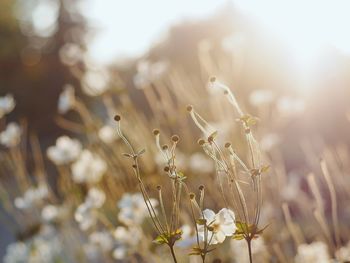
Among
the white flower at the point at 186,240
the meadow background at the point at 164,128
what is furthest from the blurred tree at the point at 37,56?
the white flower at the point at 186,240

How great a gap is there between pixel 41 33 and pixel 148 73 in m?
15.2

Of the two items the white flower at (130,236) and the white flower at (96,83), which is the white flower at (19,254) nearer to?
the white flower at (96,83)

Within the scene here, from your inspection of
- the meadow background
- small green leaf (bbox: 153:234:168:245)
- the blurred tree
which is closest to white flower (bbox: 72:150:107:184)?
the meadow background

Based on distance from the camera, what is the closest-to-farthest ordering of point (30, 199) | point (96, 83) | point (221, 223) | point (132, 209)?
point (221, 223), point (132, 209), point (30, 199), point (96, 83)

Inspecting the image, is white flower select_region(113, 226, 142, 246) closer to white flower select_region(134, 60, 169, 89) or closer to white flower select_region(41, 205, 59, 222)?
white flower select_region(41, 205, 59, 222)

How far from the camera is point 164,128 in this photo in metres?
4.97

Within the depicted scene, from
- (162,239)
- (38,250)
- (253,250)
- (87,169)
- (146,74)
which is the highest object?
(146,74)

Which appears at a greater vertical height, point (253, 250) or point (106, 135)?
point (106, 135)

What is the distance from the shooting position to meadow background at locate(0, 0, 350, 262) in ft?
10.4

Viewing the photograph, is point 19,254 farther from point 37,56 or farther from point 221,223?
point 37,56

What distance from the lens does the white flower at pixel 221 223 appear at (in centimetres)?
153

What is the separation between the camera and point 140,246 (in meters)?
2.79

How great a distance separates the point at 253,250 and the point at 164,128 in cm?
234

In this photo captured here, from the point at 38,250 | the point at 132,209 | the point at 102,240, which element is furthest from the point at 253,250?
the point at 38,250
